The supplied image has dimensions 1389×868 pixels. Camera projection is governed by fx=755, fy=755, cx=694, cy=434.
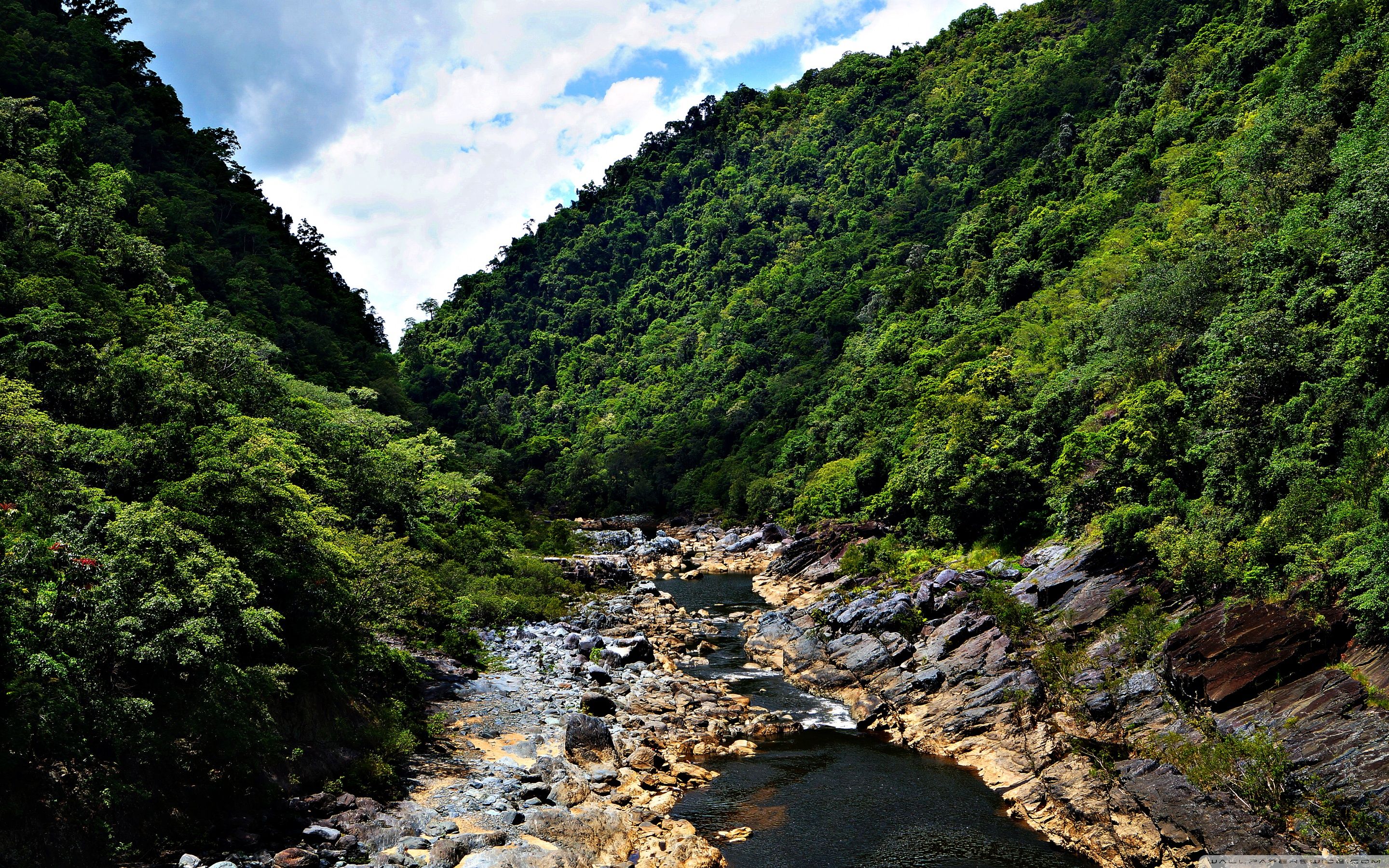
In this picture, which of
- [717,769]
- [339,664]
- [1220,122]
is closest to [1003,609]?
[717,769]

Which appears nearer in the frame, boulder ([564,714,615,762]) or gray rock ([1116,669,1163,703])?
gray rock ([1116,669,1163,703])

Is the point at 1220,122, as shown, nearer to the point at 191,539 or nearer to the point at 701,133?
the point at 191,539

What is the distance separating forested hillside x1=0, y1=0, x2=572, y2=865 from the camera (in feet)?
41.4

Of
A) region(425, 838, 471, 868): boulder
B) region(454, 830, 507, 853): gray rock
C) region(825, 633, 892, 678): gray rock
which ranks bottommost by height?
region(825, 633, 892, 678): gray rock

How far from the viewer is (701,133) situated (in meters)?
195

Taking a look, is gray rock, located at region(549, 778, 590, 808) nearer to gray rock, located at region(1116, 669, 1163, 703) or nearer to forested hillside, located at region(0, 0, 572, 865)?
forested hillside, located at region(0, 0, 572, 865)

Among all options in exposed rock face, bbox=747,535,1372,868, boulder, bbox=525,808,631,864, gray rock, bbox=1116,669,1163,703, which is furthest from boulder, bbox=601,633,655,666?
gray rock, bbox=1116,669,1163,703

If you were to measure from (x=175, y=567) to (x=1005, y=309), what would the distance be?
217 feet

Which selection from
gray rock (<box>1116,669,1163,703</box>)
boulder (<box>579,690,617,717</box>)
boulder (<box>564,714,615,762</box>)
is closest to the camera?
gray rock (<box>1116,669,1163,703</box>)

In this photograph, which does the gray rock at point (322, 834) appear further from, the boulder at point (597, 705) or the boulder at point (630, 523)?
the boulder at point (630, 523)

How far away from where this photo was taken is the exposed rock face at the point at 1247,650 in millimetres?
17844

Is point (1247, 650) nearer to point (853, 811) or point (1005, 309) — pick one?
point (853, 811)

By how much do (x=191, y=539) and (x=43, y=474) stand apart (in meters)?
3.19

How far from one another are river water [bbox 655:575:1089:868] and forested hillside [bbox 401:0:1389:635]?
9.44m
